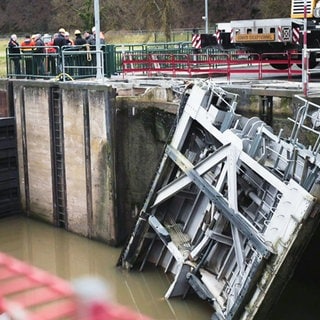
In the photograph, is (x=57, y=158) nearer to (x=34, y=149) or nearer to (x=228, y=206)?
(x=34, y=149)

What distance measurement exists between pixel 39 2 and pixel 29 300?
80.6m

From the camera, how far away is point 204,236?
32.5 feet

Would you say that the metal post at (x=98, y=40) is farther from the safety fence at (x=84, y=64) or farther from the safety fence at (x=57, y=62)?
the safety fence at (x=57, y=62)

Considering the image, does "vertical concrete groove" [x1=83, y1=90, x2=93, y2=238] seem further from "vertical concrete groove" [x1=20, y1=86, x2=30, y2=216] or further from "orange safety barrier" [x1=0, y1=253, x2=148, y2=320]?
"orange safety barrier" [x1=0, y1=253, x2=148, y2=320]

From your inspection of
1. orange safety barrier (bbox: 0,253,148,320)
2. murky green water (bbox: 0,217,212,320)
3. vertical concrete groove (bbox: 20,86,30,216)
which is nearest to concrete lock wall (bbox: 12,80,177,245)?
murky green water (bbox: 0,217,212,320)

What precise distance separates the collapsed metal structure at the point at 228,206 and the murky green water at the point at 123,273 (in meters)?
0.32

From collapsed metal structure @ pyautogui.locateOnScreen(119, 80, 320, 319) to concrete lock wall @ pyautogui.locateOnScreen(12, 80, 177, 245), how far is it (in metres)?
1.60

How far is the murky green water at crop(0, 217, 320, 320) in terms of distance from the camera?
1016 centimetres

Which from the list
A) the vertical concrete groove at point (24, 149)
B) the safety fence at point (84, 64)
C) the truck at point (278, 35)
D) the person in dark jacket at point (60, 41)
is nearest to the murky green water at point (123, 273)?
the vertical concrete groove at point (24, 149)

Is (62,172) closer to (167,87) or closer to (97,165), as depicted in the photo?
(97,165)

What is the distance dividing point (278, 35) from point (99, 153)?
4827 millimetres

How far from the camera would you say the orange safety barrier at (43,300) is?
270 cm

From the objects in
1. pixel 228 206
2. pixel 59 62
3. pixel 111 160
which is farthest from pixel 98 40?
pixel 228 206

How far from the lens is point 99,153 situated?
1340 centimetres
